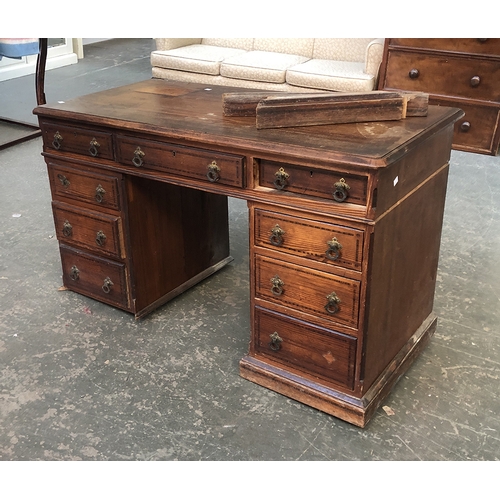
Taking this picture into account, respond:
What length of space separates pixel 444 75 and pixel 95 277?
301 centimetres

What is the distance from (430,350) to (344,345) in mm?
564

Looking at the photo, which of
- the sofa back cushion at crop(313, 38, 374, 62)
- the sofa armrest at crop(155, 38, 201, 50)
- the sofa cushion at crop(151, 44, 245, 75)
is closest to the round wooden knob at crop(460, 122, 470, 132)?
the sofa back cushion at crop(313, 38, 374, 62)

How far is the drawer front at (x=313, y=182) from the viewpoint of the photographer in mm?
1673

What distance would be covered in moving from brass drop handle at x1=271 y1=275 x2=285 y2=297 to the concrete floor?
37 centimetres

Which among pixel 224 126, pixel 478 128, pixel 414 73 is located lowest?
pixel 478 128

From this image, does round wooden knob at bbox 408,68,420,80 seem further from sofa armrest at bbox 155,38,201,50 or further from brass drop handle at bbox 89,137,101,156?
brass drop handle at bbox 89,137,101,156

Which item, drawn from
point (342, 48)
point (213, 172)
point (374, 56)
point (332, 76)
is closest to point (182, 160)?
point (213, 172)

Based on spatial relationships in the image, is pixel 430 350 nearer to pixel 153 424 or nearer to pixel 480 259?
pixel 480 259

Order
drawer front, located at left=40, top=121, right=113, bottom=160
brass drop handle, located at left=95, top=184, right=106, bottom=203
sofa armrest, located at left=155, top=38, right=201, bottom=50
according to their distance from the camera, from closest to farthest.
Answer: drawer front, located at left=40, top=121, right=113, bottom=160, brass drop handle, located at left=95, top=184, right=106, bottom=203, sofa armrest, located at left=155, top=38, right=201, bottom=50

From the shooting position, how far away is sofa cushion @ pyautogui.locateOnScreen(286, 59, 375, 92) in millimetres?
4380

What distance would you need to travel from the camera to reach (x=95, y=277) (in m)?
2.56

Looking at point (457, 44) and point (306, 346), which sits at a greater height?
point (457, 44)

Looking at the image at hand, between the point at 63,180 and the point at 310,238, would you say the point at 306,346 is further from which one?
the point at 63,180

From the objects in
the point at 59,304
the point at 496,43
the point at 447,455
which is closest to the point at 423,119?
the point at 447,455
